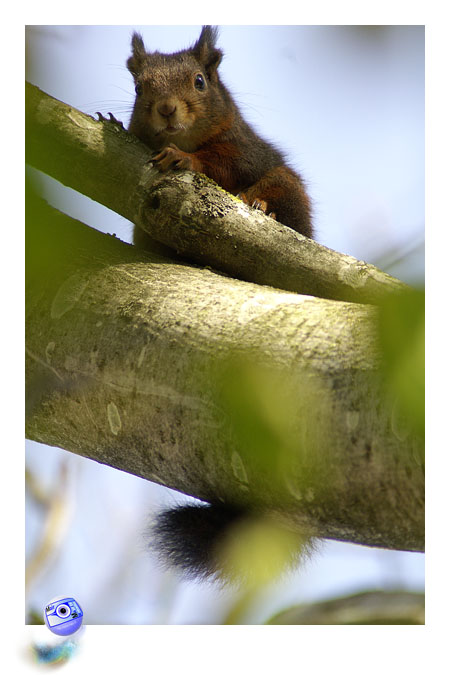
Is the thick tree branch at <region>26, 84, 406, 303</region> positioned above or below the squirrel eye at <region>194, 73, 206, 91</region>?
below

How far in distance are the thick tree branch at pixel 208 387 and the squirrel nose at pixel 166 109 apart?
56 centimetres

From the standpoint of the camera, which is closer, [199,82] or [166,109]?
[166,109]

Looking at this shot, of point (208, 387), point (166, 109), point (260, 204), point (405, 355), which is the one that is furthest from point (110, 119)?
point (405, 355)

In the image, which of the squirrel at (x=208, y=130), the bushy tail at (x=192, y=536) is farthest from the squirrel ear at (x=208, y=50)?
the bushy tail at (x=192, y=536)

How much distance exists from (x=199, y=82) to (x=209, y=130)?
15 cm

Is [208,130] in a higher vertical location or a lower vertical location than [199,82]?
lower

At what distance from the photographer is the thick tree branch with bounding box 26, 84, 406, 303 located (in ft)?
5.14

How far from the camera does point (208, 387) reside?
125cm

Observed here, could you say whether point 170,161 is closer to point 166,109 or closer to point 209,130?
point 166,109

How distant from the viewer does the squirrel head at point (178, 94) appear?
75.1 inches

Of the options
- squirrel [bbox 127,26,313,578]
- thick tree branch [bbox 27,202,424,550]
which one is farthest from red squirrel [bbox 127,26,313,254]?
thick tree branch [bbox 27,202,424,550]

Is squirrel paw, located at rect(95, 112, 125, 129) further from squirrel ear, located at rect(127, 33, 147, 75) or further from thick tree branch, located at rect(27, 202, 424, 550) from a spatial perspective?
thick tree branch, located at rect(27, 202, 424, 550)
